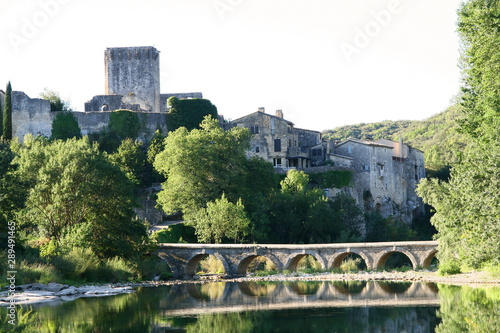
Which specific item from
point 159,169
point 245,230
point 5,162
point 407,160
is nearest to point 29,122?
point 159,169

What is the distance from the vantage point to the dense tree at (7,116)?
55906 mm

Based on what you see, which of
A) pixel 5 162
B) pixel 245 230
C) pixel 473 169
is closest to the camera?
pixel 473 169

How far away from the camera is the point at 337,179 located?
58281 mm

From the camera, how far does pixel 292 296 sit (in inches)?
1156

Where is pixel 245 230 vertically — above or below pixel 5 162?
below

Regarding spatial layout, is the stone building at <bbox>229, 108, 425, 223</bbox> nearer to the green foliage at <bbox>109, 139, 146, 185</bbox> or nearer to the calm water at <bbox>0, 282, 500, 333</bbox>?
the green foliage at <bbox>109, 139, 146, 185</bbox>

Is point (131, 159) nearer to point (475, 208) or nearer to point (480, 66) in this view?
point (480, 66)

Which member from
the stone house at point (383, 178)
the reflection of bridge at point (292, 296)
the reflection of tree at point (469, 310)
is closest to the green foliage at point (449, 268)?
the reflection of bridge at point (292, 296)

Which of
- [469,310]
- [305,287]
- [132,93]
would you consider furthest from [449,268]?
[132,93]

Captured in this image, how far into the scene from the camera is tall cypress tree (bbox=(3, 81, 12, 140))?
55.9m

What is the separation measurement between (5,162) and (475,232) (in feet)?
62.6

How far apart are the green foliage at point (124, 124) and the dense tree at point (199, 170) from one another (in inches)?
374

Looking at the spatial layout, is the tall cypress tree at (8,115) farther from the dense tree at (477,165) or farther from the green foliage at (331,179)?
the dense tree at (477,165)

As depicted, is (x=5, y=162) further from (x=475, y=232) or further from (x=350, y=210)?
(x=350, y=210)
